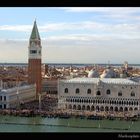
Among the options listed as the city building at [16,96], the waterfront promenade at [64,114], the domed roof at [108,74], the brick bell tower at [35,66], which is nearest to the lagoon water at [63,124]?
the waterfront promenade at [64,114]

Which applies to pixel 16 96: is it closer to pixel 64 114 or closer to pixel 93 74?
pixel 93 74

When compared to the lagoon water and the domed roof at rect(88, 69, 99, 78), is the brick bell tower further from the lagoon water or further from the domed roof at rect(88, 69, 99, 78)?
the lagoon water

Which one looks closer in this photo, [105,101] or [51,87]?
[105,101]

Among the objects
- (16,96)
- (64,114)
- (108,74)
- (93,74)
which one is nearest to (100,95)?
(108,74)

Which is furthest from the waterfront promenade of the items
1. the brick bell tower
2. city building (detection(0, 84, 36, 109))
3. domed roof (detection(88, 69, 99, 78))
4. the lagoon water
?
the brick bell tower
